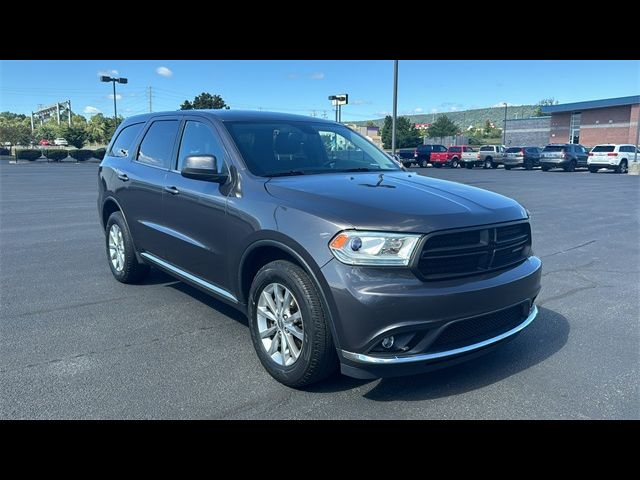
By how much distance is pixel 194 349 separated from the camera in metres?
4.14

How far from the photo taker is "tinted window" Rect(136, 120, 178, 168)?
5.05 metres

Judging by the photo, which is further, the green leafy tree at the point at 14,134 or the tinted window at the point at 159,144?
the green leafy tree at the point at 14,134

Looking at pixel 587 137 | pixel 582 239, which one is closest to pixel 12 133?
pixel 587 137

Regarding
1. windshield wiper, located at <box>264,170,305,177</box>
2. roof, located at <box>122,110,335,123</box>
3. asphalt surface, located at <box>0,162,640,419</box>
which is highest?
roof, located at <box>122,110,335,123</box>

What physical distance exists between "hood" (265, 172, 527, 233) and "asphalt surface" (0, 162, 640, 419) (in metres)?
1.15

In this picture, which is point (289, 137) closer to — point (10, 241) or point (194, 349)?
point (194, 349)

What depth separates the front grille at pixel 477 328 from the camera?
122 inches

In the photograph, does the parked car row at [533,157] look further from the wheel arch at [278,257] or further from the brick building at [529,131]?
the wheel arch at [278,257]

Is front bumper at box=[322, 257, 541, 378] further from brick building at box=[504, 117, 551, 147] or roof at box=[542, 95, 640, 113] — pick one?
brick building at box=[504, 117, 551, 147]

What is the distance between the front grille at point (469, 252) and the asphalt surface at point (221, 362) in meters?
0.85

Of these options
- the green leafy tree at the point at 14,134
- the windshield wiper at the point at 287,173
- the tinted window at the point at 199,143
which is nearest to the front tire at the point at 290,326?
the windshield wiper at the point at 287,173

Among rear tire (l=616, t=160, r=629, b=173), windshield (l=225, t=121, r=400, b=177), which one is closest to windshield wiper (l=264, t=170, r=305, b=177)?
windshield (l=225, t=121, r=400, b=177)
